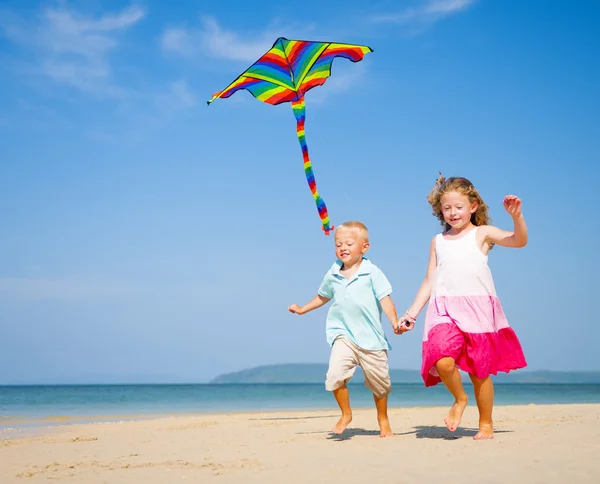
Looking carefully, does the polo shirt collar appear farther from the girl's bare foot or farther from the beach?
the beach

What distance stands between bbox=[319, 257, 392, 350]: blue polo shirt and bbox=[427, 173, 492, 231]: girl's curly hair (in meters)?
0.69

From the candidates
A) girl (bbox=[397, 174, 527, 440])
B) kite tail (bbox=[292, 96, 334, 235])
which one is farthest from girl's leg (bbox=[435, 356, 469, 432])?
kite tail (bbox=[292, 96, 334, 235])

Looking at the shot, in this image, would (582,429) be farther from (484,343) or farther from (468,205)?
(468,205)

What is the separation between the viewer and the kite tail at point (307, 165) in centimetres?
657

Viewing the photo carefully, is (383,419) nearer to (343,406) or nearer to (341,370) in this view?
(343,406)

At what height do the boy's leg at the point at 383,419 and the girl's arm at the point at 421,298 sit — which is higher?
the girl's arm at the point at 421,298

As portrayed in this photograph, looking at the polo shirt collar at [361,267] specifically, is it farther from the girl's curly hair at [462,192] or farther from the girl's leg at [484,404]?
the girl's leg at [484,404]

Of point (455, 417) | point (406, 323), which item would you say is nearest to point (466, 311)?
point (406, 323)

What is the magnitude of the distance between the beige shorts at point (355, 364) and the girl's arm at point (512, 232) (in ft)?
3.93

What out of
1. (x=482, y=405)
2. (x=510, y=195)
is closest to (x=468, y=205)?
(x=510, y=195)

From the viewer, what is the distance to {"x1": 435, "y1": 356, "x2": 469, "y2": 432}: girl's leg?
464 centimetres

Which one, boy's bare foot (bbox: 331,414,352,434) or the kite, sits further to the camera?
the kite

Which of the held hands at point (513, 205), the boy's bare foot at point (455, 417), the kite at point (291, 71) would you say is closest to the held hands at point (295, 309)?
the boy's bare foot at point (455, 417)

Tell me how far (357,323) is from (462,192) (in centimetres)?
127
